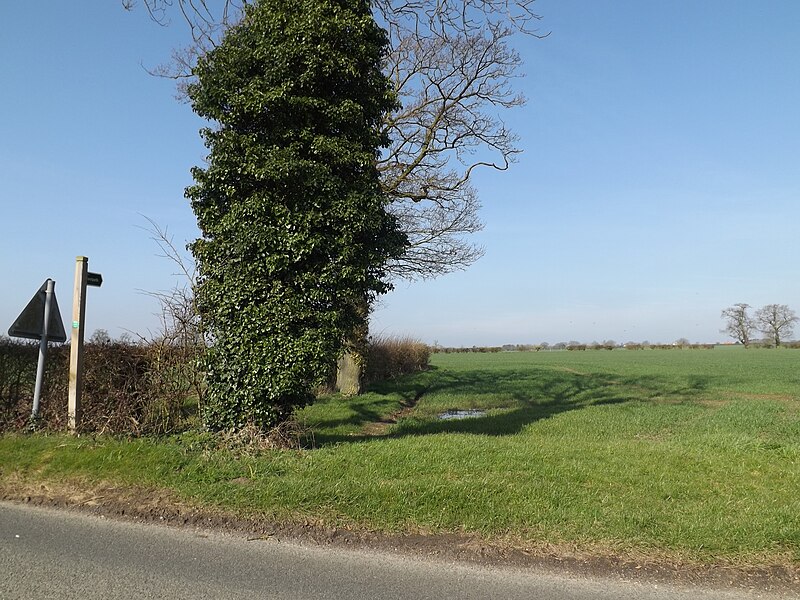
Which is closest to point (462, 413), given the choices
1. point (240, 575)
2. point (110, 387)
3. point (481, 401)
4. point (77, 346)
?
point (481, 401)

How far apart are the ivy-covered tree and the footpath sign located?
91.8 inches

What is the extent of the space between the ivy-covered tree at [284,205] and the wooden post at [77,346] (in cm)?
187

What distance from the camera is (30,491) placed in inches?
245

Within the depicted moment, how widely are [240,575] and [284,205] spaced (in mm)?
5019

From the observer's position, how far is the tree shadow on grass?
37.9 feet

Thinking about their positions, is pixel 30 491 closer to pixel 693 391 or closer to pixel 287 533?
pixel 287 533

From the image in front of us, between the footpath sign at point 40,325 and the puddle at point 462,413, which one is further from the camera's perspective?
the puddle at point 462,413

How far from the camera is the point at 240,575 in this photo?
4.20 meters

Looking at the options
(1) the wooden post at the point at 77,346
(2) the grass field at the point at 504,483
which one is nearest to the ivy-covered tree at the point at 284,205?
(2) the grass field at the point at 504,483

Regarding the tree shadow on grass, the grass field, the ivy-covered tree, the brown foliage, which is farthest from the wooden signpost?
the tree shadow on grass

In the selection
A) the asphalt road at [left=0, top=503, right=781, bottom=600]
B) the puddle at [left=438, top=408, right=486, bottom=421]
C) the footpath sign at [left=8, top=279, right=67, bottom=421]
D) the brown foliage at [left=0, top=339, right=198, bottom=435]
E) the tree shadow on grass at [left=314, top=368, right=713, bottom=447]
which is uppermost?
the footpath sign at [left=8, top=279, right=67, bottom=421]

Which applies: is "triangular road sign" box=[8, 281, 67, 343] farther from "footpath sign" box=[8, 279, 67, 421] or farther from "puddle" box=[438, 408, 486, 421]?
"puddle" box=[438, 408, 486, 421]

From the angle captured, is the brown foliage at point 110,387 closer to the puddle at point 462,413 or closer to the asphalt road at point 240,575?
the asphalt road at point 240,575

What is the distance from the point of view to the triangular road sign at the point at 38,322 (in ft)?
26.6
